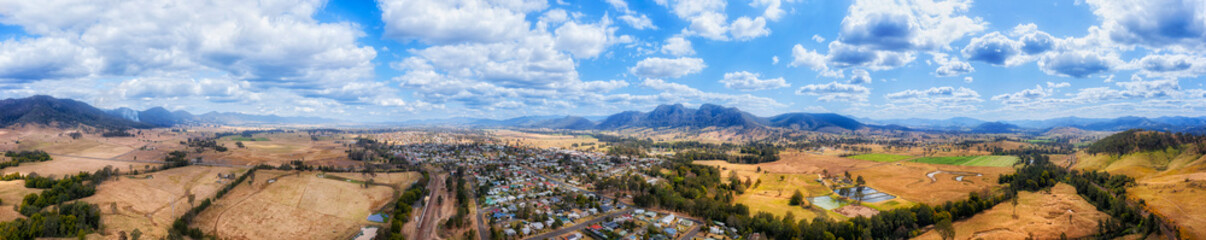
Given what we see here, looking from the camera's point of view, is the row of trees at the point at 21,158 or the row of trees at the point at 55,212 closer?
the row of trees at the point at 55,212

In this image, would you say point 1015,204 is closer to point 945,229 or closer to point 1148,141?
point 945,229

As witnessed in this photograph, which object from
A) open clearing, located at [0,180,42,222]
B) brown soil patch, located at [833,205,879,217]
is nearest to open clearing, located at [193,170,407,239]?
open clearing, located at [0,180,42,222]

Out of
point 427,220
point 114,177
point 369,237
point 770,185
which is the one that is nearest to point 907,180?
point 770,185

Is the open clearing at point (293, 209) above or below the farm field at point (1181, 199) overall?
below

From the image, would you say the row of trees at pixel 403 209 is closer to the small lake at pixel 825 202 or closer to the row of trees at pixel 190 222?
the row of trees at pixel 190 222

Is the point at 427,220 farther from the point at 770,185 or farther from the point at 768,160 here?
the point at 768,160

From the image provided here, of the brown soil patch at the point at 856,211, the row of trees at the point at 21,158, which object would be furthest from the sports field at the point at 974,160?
the row of trees at the point at 21,158

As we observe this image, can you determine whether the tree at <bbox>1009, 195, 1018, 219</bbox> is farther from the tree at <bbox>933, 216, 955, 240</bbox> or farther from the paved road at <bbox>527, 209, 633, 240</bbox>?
the paved road at <bbox>527, 209, 633, 240</bbox>
